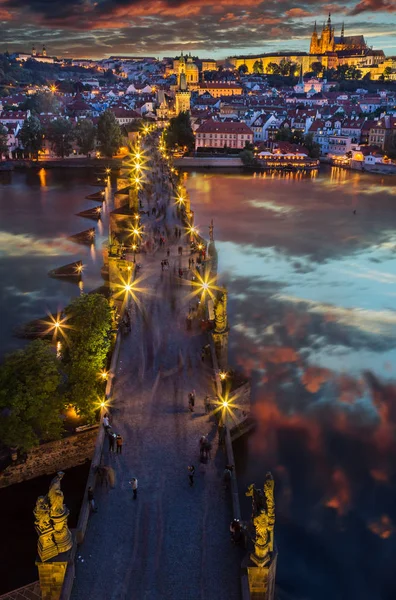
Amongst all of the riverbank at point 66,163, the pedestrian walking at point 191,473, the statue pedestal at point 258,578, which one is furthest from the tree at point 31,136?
the statue pedestal at point 258,578

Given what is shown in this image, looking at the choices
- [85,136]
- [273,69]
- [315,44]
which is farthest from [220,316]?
[315,44]

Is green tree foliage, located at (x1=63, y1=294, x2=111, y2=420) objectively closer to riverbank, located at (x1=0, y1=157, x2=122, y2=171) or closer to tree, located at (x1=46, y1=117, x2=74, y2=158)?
riverbank, located at (x1=0, y1=157, x2=122, y2=171)

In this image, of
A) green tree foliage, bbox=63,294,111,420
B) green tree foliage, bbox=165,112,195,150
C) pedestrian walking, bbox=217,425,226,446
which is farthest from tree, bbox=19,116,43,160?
pedestrian walking, bbox=217,425,226,446

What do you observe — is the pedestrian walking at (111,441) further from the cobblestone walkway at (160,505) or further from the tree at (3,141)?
the tree at (3,141)

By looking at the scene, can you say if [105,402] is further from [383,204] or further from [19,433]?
[383,204]

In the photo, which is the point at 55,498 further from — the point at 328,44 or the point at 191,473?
the point at 328,44

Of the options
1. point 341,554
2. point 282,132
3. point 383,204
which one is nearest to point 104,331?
point 341,554
